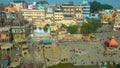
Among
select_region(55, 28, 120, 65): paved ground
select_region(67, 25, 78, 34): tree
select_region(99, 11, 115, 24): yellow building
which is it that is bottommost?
select_region(55, 28, 120, 65): paved ground

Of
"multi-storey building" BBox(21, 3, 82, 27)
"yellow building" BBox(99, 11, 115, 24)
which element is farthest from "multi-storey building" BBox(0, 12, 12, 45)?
"yellow building" BBox(99, 11, 115, 24)

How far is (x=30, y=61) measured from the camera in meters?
17.9

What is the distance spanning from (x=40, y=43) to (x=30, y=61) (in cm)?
440

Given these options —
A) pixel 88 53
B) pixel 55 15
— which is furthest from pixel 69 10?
pixel 88 53

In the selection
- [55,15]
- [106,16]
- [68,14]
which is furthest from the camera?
[106,16]

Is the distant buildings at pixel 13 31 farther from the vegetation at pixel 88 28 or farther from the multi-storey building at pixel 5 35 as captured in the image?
the vegetation at pixel 88 28

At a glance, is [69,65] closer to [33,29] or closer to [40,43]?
[40,43]

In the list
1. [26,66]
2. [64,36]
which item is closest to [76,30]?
[64,36]

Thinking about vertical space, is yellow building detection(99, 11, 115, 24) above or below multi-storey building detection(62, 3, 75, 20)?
below

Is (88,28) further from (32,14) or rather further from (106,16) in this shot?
(106,16)

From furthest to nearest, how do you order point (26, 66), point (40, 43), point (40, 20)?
1. point (40, 20)
2. point (40, 43)
3. point (26, 66)

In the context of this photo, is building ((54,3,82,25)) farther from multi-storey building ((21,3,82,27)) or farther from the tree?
the tree

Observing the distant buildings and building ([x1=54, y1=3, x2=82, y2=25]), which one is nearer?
the distant buildings

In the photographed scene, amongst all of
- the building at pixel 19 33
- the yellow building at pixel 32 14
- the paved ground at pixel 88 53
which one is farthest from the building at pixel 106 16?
the building at pixel 19 33
